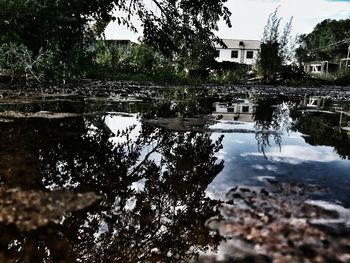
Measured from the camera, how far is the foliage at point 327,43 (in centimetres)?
7950

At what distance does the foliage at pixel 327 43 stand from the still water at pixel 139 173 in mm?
71674

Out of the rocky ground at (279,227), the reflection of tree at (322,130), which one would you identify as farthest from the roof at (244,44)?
the rocky ground at (279,227)

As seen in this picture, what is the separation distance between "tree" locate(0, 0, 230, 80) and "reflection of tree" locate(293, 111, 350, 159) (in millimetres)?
4581

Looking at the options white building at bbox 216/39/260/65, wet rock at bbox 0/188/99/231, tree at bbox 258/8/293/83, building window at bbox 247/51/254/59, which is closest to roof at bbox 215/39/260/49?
white building at bbox 216/39/260/65

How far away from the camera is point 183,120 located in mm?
7844

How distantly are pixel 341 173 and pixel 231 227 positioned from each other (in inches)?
86.6

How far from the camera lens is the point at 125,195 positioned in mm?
3309

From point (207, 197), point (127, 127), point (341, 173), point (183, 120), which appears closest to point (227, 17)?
point (183, 120)

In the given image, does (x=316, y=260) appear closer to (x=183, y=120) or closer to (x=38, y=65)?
(x=183, y=120)

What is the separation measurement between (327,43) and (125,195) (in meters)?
96.4

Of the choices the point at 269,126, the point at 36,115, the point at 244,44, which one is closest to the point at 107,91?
the point at 36,115

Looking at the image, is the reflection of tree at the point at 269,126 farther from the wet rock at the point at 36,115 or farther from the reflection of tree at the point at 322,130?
the wet rock at the point at 36,115

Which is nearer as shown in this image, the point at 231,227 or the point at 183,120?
the point at 231,227

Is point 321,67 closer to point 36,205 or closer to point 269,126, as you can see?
point 269,126
